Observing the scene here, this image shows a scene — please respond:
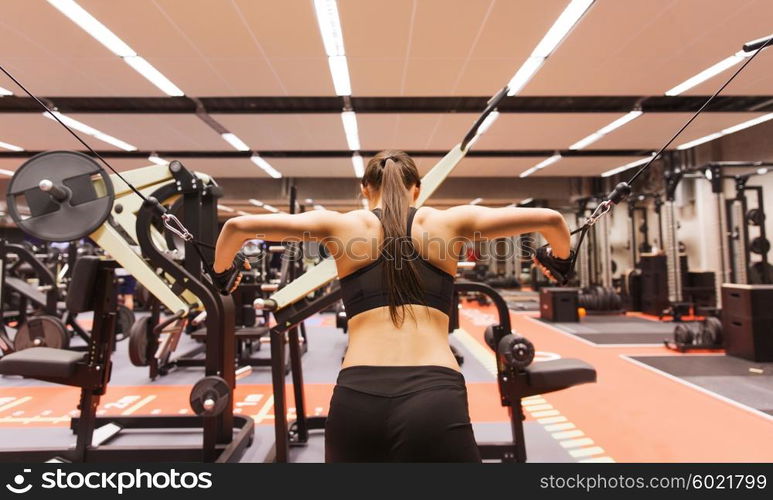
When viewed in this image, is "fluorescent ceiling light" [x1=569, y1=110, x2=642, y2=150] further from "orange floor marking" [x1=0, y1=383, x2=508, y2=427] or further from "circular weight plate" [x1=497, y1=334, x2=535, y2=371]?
"circular weight plate" [x1=497, y1=334, x2=535, y2=371]

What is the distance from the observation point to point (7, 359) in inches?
72.4

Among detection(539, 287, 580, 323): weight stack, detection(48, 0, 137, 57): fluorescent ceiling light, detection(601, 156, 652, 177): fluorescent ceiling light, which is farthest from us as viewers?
detection(601, 156, 652, 177): fluorescent ceiling light

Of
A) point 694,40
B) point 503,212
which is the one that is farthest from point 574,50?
point 503,212

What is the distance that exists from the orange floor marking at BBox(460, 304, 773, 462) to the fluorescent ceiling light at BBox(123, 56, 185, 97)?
5699mm

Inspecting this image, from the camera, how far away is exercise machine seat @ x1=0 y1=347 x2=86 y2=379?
1822 millimetres

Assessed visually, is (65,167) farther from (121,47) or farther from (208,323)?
(121,47)

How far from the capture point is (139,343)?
311cm

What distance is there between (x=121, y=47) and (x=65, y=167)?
127 inches

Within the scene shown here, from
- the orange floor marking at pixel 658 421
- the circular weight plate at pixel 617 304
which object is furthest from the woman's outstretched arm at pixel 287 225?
the circular weight plate at pixel 617 304

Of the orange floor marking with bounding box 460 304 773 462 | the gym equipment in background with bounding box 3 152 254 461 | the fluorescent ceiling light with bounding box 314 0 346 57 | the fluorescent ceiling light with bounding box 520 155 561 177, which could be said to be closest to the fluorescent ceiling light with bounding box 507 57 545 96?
the fluorescent ceiling light with bounding box 314 0 346 57

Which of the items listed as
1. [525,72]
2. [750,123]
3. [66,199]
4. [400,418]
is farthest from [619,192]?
[525,72]

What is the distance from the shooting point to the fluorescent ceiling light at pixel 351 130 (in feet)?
20.8

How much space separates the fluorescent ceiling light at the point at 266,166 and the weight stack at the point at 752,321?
28.6 feet

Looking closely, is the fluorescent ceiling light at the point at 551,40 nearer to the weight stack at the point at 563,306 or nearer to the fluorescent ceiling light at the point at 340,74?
the fluorescent ceiling light at the point at 340,74
